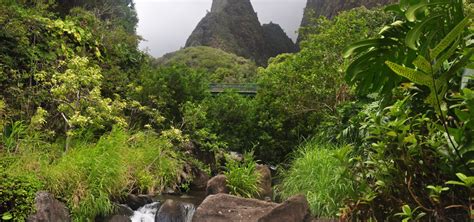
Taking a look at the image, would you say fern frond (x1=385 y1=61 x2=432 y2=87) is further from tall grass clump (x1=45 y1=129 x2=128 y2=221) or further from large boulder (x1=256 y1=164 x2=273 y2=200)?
large boulder (x1=256 y1=164 x2=273 y2=200)

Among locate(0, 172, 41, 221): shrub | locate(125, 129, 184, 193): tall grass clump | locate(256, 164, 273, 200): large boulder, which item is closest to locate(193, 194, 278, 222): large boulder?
locate(125, 129, 184, 193): tall grass clump

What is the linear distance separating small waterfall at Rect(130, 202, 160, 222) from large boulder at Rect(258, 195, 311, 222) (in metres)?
2.44

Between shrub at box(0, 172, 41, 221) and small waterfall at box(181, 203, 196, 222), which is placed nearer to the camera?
shrub at box(0, 172, 41, 221)

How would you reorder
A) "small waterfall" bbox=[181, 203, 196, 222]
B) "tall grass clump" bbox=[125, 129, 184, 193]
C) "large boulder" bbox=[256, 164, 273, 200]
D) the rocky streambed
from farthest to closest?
"large boulder" bbox=[256, 164, 273, 200]
"tall grass clump" bbox=[125, 129, 184, 193]
"small waterfall" bbox=[181, 203, 196, 222]
the rocky streambed

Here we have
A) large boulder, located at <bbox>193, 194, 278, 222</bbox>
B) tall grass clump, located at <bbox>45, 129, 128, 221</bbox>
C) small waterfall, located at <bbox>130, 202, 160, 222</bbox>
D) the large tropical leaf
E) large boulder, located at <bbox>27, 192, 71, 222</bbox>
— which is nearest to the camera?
the large tropical leaf

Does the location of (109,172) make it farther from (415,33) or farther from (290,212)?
(415,33)

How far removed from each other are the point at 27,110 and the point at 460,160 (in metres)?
9.42

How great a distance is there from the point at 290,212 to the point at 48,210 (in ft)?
12.0

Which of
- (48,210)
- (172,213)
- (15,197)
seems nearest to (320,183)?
(172,213)

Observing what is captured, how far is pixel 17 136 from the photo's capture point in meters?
8.33

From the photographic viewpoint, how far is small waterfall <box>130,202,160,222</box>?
800 centimetres

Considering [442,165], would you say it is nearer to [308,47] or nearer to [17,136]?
[17,136]

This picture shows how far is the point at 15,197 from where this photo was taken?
6.32 meters

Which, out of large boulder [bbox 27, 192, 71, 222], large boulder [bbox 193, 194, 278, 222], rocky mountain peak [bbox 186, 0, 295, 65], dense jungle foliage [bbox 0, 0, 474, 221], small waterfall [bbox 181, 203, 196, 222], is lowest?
small waterfall [bbox 181, 203, 196, 222]
